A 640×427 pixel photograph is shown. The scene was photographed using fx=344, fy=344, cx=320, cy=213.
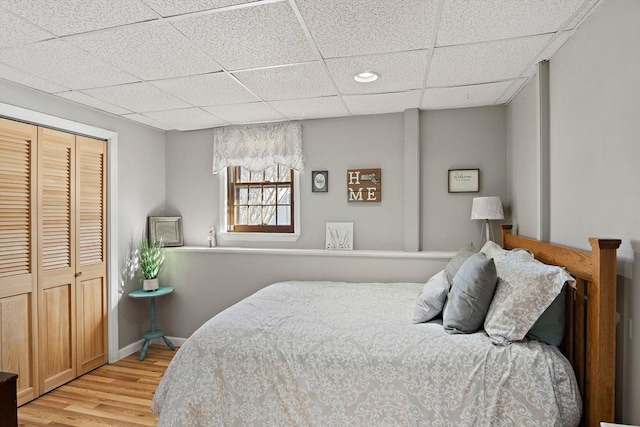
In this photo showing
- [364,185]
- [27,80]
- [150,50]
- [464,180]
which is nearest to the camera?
[150,50]

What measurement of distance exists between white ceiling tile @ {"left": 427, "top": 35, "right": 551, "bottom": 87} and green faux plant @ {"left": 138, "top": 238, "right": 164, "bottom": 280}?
3.13 m

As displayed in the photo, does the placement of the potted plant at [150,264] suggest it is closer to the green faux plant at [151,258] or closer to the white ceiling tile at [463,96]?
the green faux plant at [151,258]

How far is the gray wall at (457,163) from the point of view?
3.30 metres

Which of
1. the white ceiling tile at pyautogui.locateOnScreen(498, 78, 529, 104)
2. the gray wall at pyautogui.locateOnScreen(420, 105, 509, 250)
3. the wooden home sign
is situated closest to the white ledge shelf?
the gray wall at pyautogui.locateOnScreen(420, 105, 509, 250)

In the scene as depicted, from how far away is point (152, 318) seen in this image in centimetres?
368

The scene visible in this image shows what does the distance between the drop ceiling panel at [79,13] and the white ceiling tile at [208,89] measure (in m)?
0.73

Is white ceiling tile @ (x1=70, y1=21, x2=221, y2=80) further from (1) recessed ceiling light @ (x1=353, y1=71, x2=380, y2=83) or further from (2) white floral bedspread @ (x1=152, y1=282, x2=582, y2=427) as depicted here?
(2) white floral bedspread @ (x1=152, y1=282, x2=582, y2=427)

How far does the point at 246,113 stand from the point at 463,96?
203 centimetres

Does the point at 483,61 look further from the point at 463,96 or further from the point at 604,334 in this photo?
the point at 604,334

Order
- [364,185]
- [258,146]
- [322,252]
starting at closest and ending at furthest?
[322,252] → [364,185] → [258,146]

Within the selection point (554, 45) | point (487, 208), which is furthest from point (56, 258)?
point (554, 45)

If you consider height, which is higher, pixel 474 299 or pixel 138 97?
pixel 138 97

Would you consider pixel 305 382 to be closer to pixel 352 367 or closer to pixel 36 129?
pixel 352 367

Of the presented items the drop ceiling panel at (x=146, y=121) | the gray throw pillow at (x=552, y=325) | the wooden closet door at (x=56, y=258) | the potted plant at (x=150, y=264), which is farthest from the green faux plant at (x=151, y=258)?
the gray throw pillow at (x=552, y=325)
